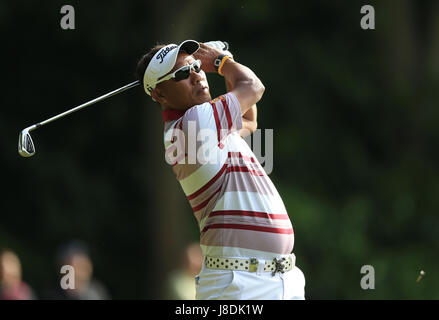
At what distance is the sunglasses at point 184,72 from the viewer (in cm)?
424

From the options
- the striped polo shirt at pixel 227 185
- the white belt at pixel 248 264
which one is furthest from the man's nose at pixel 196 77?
the white belt at pixel 248 264

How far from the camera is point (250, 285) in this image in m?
4.13

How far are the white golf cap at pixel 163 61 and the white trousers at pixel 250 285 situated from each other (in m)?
0.99

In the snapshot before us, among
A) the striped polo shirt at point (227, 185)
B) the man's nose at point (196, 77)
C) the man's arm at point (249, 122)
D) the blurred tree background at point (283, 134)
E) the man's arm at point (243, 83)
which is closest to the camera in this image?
the striped polo shirt at point (227, 185)

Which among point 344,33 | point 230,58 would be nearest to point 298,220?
point 344,33

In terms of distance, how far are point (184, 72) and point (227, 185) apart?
1.93 feet

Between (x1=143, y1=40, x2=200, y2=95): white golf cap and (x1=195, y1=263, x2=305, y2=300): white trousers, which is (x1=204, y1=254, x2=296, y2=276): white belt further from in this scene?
(x1=143, y1=40, x2=200, y2=95): white golf cap

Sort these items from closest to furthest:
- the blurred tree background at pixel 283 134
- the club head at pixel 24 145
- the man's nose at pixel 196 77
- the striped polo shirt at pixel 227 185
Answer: the striped polo shirt at pixel 227 185 → the man's nose at pixel 196 77 → the club head at pixel 24 145 → the blurred tree background at pixel 283 134

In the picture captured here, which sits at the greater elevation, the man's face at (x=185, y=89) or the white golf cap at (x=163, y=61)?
the white golf cap at (x=163, y=61)

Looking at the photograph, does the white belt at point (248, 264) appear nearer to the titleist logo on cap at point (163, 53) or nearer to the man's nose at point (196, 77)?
the man's nose at point (196, 77)

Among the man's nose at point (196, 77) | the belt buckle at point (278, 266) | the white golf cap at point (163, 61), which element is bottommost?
the belt buckle at point (278, 266)

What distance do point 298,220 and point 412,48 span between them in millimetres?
2971

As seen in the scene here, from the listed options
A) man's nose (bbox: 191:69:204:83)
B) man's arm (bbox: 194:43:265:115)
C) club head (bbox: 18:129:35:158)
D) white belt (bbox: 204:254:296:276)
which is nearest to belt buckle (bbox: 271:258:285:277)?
white belt (bbox: 204:254:296:276)

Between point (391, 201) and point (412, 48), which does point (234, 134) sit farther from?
point (412, 48)
